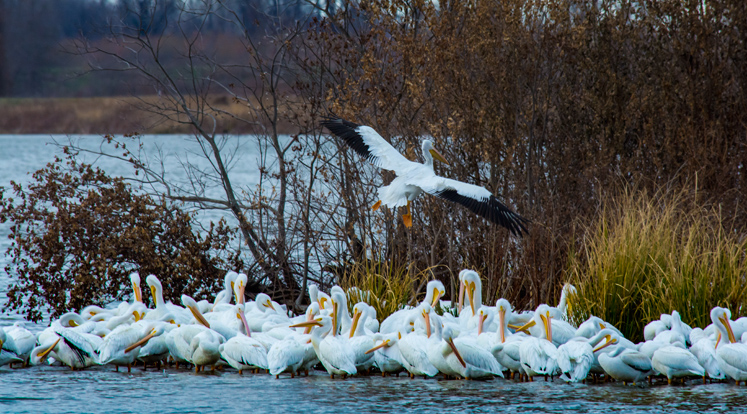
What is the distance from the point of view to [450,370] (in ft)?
23.7

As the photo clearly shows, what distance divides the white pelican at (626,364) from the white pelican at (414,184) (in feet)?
4.26

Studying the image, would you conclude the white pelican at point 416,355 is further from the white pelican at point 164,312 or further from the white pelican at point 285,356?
the white pelican at point 164,312

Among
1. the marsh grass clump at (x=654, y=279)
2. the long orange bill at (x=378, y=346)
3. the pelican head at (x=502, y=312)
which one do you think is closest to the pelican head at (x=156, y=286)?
the long orange bill at (x=378, y=346)

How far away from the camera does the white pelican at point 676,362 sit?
6797 mm

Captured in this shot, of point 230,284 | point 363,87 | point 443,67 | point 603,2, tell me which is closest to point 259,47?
point 363,87

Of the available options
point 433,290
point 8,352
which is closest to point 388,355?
point 433,290

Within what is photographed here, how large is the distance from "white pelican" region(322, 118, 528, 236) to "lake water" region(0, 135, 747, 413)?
143cm

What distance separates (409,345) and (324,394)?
82 centimetres

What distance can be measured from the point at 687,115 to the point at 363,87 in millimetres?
3731

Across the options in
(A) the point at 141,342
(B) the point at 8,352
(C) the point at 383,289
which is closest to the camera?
(A) the point at 141,342

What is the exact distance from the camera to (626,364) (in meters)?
6.88

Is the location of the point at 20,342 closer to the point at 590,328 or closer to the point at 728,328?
the point at 590,328

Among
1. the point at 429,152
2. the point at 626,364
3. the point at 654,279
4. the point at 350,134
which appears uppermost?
the point at 350,134

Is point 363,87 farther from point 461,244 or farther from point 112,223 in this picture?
point 112,223
